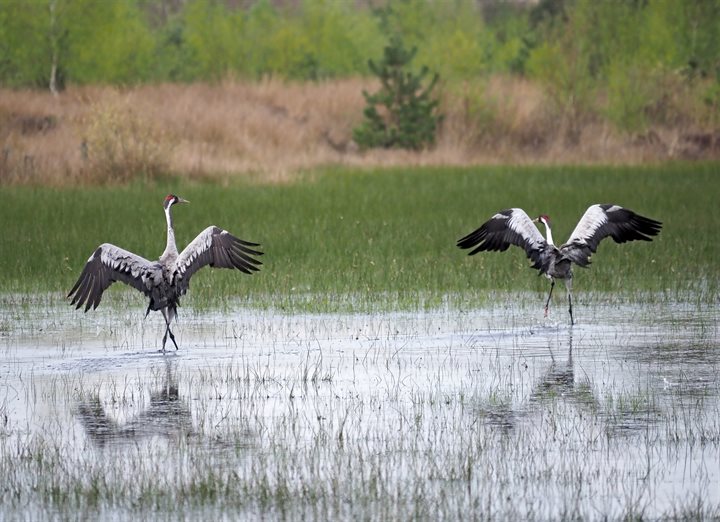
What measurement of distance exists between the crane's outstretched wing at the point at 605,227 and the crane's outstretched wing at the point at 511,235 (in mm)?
400

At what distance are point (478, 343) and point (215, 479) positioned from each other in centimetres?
509

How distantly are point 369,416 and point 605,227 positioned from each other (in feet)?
19.5

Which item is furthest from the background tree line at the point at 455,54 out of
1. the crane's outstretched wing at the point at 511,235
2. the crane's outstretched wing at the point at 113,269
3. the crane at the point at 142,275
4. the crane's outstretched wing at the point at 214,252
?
the crane's outstretched wing at the point at 113,269

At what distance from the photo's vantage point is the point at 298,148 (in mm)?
40250

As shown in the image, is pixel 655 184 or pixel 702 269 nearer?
pixel 702 269

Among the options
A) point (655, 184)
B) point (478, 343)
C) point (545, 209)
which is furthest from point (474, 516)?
point (655, 184)

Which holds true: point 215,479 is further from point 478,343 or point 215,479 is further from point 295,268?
point 295,268

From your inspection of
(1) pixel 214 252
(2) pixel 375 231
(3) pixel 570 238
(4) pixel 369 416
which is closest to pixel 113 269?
(1) pixel 214 252

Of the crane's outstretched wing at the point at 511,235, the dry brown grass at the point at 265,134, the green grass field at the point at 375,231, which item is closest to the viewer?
the crane's outstretched wing at the point at 511,235

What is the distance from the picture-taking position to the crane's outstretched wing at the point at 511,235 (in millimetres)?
14547

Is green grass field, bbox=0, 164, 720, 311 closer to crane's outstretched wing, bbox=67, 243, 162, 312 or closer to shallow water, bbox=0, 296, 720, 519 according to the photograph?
shallow water, bbox=0, 296, 720, 519

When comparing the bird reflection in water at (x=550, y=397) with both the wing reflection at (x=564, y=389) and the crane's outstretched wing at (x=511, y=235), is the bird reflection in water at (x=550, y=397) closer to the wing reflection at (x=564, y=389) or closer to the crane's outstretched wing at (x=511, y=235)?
the wing reflection at (x=564, y=389)

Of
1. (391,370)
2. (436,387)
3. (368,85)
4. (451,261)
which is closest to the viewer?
(436,387)

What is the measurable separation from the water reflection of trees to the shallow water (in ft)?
0.09
